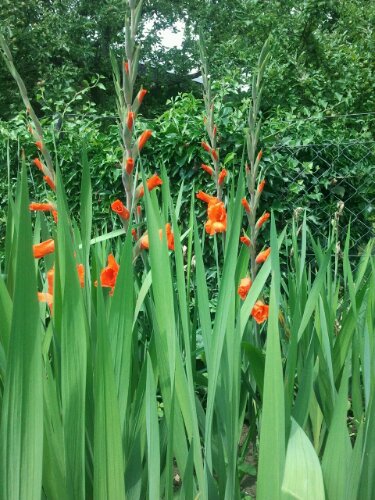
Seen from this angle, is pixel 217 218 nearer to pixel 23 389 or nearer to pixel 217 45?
pixel 23 389

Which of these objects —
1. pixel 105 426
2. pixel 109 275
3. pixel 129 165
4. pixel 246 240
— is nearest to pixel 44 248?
pixel 109 275

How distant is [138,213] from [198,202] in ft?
7.86

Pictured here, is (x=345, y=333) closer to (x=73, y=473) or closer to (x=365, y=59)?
(x=73, y=473)

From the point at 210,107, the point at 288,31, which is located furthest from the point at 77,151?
the point at 288,31

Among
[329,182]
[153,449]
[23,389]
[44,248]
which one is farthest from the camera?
[329,182]

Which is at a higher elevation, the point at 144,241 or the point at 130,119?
the point at 130,119

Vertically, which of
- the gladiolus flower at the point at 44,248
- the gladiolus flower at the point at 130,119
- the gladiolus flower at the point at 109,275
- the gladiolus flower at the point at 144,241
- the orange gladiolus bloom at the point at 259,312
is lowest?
the orange gladiolus bloom at the point at 259,312

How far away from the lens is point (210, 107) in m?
1.68

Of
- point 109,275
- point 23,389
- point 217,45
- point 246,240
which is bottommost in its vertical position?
point 23,389

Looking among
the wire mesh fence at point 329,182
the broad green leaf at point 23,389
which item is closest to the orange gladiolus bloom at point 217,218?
the broad green leaf at point 23,389

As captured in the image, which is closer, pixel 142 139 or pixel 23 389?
pixel 23 389

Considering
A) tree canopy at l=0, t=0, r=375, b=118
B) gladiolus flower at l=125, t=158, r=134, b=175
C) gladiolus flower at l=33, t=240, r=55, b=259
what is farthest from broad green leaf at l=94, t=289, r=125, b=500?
tree canopy at l=0, t=0, r=375, b=118

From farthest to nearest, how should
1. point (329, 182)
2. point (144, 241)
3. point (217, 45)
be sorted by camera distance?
point (217, 45) < point (329, 182) < point (144, 241)

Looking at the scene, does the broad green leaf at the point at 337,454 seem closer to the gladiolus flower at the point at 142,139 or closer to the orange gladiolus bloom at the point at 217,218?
the gladiolus flower at the point at 142,139
